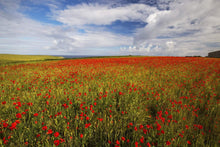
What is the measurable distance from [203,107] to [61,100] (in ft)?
16.1

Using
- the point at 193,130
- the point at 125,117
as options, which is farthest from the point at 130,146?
the point at 193,130

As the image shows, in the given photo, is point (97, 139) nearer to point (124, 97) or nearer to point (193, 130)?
point (124, 97)

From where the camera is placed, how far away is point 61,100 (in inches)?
132

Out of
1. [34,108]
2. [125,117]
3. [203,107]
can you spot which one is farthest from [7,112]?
[203,107]

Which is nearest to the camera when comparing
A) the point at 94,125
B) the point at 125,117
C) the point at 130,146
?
the point at 130,146

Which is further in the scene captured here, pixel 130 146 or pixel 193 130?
pixel 193 130

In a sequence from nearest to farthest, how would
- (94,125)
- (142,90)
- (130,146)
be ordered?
(130,146)
(94,125)
(142,90)

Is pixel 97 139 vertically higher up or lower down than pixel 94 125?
lower down

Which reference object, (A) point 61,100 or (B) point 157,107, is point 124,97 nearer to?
(B) point 157,107

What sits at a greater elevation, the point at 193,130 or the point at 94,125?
the point at 94,125

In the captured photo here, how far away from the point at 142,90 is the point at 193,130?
228 cm

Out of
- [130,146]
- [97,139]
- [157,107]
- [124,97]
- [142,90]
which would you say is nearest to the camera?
[130,146]

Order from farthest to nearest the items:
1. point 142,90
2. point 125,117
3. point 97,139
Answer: point 142,90 → point 125,117 → point 97,139

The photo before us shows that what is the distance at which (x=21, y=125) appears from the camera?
2.12m
